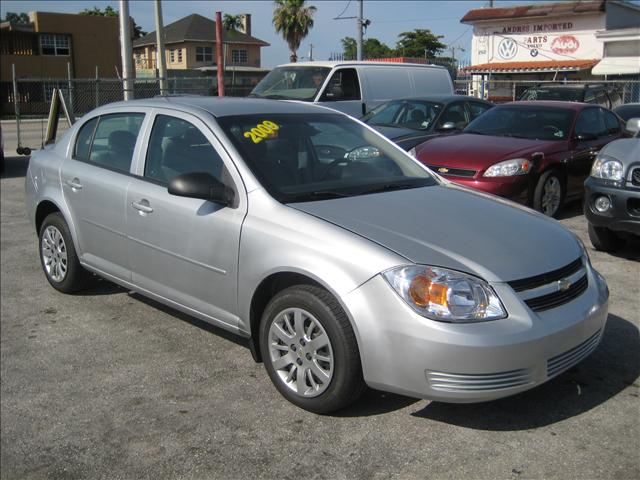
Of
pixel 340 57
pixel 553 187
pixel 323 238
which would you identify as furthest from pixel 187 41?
pixel 323 238

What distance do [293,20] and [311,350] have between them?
5301 centimetres

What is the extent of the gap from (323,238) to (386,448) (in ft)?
3.49

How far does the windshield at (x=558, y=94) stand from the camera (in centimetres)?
1658

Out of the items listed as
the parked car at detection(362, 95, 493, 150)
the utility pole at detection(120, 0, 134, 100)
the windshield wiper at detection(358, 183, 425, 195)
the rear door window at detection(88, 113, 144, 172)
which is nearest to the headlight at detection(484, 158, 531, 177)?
the parked car at detection(362, 95, 493, 150)

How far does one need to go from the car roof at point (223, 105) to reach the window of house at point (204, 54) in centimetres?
5657

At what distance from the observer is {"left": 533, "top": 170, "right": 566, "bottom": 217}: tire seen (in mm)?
8203

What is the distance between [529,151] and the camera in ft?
27.0

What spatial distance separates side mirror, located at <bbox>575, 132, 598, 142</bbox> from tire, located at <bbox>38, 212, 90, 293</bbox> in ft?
20.5

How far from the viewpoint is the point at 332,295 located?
350 centimetres

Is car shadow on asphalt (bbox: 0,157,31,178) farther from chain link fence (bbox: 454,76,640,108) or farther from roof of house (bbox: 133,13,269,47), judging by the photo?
roof of house (bbox: 133,13,269,47)

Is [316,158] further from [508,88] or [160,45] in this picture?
[508,88]

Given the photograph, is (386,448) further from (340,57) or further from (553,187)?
(340,57)

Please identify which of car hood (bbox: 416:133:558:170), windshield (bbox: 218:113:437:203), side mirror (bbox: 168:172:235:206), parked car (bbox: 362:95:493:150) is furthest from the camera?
parked car (bbox: 362:95:493:150)

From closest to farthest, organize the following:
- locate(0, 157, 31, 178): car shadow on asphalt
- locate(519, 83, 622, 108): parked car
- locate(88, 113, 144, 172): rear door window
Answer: locate(88, 113, 144, 172): rear door window → locate(0, 157, 31, 178): car shadow on asphalt → locate(519, 83, 622, 108): parked car
